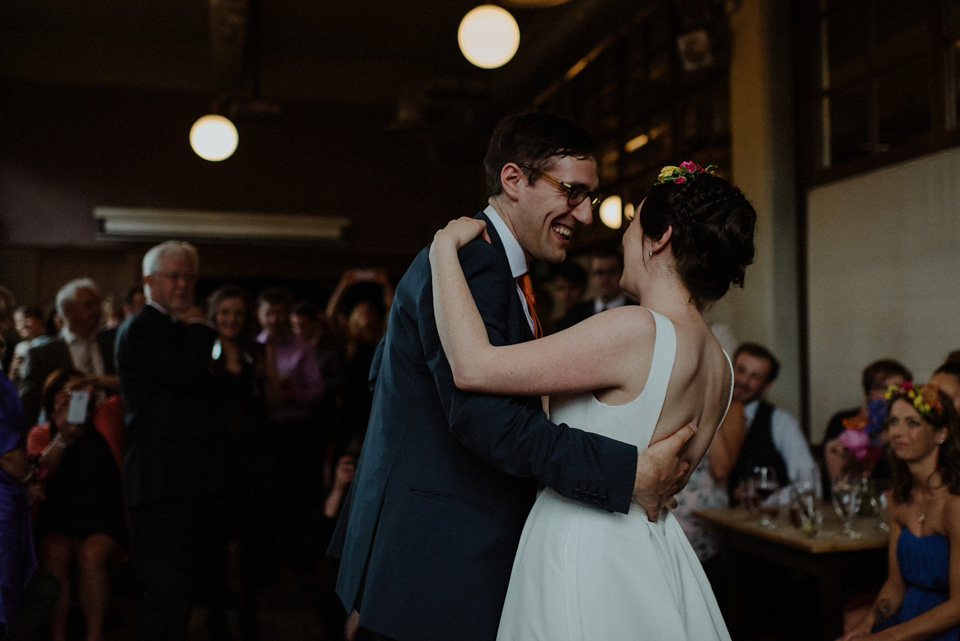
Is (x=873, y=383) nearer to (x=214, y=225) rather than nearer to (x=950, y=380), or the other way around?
(x=950, y=380)

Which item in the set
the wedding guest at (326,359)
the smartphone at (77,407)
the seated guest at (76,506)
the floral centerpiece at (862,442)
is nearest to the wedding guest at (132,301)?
the wedding guest at (326,359)

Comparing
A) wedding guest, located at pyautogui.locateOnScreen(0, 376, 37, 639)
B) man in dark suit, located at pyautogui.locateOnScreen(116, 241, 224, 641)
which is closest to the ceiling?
man in dark suit, located at pyautogui.locateOnScreen(116, 241, 224, 641)

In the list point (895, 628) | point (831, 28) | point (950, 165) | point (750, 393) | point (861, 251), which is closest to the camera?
point (895, 628)

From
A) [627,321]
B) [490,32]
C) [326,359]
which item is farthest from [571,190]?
[326,359]

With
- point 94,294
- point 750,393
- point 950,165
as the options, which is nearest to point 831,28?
point 950,165

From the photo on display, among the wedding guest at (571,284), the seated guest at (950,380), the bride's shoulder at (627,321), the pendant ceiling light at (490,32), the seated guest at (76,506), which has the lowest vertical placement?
the seated guest at (76,506)

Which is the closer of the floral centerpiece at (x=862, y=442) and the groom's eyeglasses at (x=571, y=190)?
the groom's eyeglasses at (x=571, y=190)

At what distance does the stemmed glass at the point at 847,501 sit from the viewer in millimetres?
2873

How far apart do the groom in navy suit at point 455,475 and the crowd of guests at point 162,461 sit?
1.59 metres

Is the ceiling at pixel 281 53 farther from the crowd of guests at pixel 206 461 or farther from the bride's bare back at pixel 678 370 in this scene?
the bride's bare back at pixel 678 370

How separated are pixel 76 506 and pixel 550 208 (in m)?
2.87

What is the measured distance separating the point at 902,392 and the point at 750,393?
108 cm

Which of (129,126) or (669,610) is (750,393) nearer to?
(669,610)

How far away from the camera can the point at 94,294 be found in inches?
184
